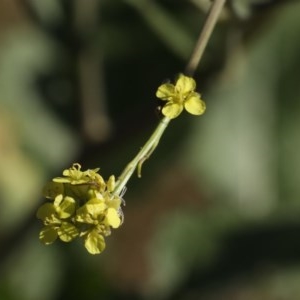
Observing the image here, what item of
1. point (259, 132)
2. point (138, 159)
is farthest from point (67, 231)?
point (259, 132)

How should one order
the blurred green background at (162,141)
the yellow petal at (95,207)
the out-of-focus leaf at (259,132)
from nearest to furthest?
the yellow petal at (95,207) → the blurred green background at (162,141) → the out-of-focus leaf at (259,132)

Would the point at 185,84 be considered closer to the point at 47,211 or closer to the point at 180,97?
the point at 180,97

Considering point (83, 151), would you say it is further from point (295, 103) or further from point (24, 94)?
point (295, 103)

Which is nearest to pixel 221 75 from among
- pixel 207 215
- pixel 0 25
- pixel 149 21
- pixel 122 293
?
pixel 149 21

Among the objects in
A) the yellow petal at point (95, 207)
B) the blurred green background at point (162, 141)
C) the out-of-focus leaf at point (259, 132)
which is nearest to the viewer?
the yellow petal at point (95, 207)

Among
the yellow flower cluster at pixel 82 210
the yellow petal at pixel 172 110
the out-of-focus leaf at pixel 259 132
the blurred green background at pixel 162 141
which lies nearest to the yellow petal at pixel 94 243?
the yellow flower cluster at pixel 82 210

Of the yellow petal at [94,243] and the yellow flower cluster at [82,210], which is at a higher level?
the yellow flower cluster at [82,210]

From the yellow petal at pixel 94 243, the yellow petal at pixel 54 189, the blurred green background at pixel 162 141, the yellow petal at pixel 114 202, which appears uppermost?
the blurred green background at pixel 162 141

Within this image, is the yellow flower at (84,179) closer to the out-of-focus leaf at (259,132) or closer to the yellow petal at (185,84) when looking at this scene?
the yellow petal at (185,84)
